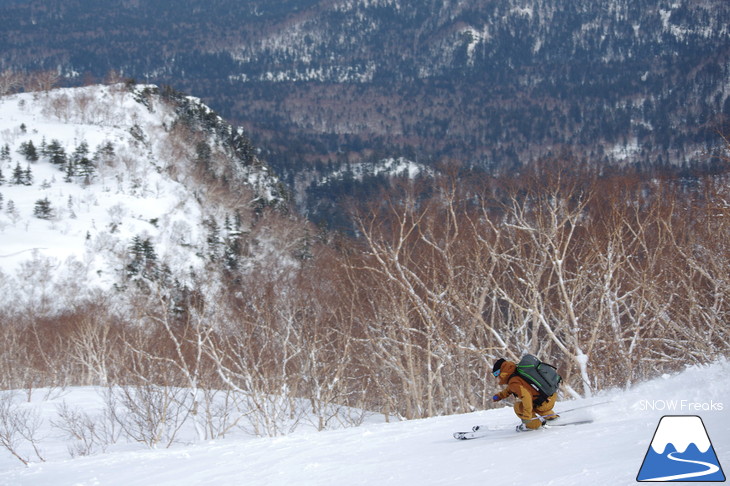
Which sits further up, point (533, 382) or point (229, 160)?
point (229, 160)

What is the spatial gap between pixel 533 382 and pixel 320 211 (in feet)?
417

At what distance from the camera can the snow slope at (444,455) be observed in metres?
5.18

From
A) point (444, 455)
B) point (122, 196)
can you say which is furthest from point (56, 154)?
point (444, 455)

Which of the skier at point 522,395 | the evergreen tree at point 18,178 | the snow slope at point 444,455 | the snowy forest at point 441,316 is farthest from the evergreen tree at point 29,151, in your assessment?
the skier at point 522,395

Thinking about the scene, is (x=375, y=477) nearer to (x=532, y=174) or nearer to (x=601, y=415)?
(x=601, y=415)

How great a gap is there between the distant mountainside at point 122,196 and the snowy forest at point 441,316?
14760 mm

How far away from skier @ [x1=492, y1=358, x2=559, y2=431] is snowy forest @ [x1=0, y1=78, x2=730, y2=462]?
4.41m

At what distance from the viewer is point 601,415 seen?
6715 millimetres

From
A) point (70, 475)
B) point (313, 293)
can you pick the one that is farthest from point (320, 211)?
point (70, 475)

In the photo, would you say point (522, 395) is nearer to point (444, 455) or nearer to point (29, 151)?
point (444, 455)

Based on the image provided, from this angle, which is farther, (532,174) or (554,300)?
(554,300)

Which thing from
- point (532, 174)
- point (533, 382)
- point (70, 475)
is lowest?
point (70, 475)

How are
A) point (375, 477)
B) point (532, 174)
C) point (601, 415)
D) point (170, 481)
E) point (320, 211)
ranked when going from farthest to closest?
point (320, 211)
point (532, 174)
point (170, 481)
point (601, 415)
point (375, 477)

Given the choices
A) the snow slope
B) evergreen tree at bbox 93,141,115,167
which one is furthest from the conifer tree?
the snow slope
